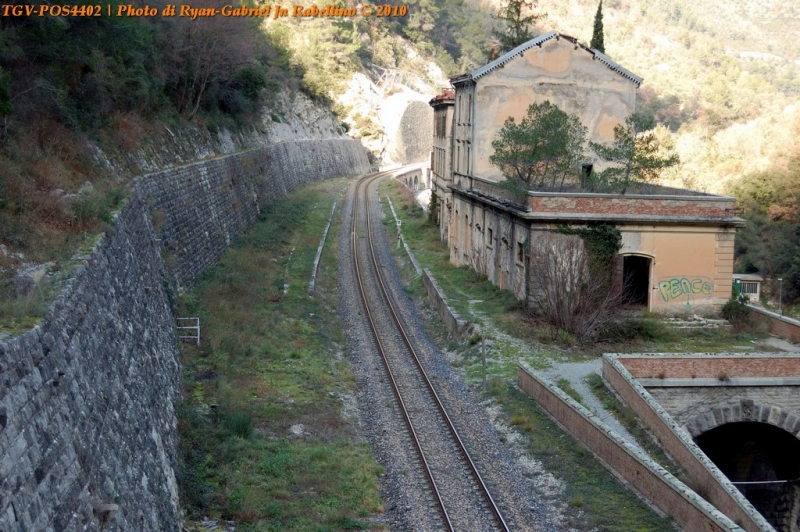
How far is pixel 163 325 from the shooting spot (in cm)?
1664

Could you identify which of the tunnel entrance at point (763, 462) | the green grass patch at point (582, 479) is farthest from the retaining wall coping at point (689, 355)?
the green grass patch at point (582, 479)

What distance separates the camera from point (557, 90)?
110 feet

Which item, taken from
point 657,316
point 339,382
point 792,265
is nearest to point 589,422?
point 339,382

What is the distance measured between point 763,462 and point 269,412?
13.9 m

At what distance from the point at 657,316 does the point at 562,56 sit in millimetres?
12710

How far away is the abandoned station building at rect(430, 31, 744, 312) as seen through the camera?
2528 cm

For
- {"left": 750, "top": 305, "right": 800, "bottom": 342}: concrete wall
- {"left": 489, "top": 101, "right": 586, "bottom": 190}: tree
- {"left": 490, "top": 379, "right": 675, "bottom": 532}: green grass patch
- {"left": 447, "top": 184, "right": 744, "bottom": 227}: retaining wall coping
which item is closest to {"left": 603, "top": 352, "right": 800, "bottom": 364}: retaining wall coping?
{"left": 490, "top": 379, "right": 675, "bottom": 532}: green grass patch

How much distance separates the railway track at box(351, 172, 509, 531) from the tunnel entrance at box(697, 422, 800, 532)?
25.1 feet

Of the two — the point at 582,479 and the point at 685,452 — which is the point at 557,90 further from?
the point at 582,479

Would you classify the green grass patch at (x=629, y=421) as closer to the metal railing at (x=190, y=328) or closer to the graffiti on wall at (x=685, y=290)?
the graffiti on wall at (x=685, y=290)

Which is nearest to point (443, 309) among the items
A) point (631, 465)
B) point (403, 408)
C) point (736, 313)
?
point (403, 408)

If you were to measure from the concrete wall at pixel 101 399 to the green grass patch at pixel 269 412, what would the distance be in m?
0.93

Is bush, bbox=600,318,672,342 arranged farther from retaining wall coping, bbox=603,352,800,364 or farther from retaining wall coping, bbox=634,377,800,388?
retaining wall coping, bbox=634,377,800,388

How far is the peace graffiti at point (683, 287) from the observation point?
25797 mm
